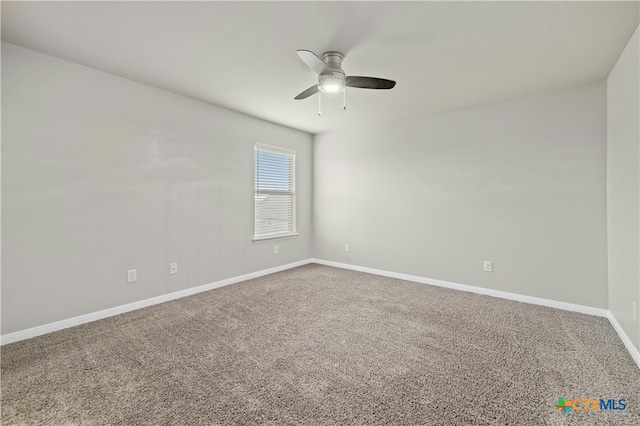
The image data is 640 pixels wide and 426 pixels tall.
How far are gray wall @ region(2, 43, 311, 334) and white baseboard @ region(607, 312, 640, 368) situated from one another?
3.91m

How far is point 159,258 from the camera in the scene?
314 centimetres

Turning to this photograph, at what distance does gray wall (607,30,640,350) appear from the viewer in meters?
2.01

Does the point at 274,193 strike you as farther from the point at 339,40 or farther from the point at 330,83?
the point at 339,40

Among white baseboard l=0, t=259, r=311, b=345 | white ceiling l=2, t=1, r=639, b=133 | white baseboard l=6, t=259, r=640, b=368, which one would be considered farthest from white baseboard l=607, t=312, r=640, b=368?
white baseboard l=0, t=259, r=311, b=345

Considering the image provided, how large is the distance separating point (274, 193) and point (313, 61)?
270 cm

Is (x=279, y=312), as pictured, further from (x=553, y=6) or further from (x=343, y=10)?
(x=553, y=6)

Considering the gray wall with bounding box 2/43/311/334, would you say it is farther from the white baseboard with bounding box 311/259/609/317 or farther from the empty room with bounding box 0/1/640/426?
the white baseboard with bounding box 311/259/609/317

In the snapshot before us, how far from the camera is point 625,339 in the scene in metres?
2.20

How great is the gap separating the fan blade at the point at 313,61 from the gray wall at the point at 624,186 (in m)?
2.19

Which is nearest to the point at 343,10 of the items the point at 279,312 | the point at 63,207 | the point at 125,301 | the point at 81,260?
the point at 279,312

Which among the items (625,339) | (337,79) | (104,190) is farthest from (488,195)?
(104,190)

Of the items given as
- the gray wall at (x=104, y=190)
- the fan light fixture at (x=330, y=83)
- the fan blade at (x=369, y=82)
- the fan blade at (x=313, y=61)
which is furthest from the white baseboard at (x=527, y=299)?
the fan blade at (x=313, y=61)

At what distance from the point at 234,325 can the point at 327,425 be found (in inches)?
55.6

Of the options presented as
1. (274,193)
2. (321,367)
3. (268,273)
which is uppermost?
(274,193)
